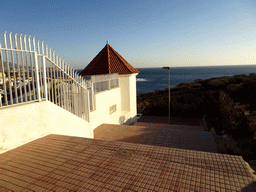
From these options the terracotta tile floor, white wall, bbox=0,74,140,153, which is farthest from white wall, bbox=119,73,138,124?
the terracotta tile floor

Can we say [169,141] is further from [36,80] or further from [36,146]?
[36,80]

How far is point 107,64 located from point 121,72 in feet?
4.88

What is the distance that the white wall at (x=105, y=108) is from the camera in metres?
8.94

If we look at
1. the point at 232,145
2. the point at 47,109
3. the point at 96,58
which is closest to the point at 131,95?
the point at 96,58

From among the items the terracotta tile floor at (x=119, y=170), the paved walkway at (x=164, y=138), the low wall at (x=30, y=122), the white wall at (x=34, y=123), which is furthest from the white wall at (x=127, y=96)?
the terracotta tile floor at (x=119, y=170)

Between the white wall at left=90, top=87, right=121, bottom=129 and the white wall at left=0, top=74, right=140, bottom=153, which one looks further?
the white wall at left=90, top=87, right=121, bottom=129

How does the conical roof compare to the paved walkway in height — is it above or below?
above

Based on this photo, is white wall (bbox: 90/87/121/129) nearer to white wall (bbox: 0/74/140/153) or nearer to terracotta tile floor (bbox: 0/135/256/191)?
white wall (bbox: 0/74/140/153)

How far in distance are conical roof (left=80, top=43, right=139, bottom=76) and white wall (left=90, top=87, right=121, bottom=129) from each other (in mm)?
2347

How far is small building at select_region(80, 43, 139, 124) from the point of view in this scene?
1366 cm

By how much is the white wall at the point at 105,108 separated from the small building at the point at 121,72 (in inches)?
39.7

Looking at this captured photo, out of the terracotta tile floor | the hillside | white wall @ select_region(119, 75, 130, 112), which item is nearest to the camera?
the terracotta tile floor

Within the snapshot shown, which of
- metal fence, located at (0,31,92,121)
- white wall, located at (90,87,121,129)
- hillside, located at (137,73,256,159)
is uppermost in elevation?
A: metal fence, located at (0,31,92,121)

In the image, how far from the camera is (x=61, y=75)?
5117 millimetres
